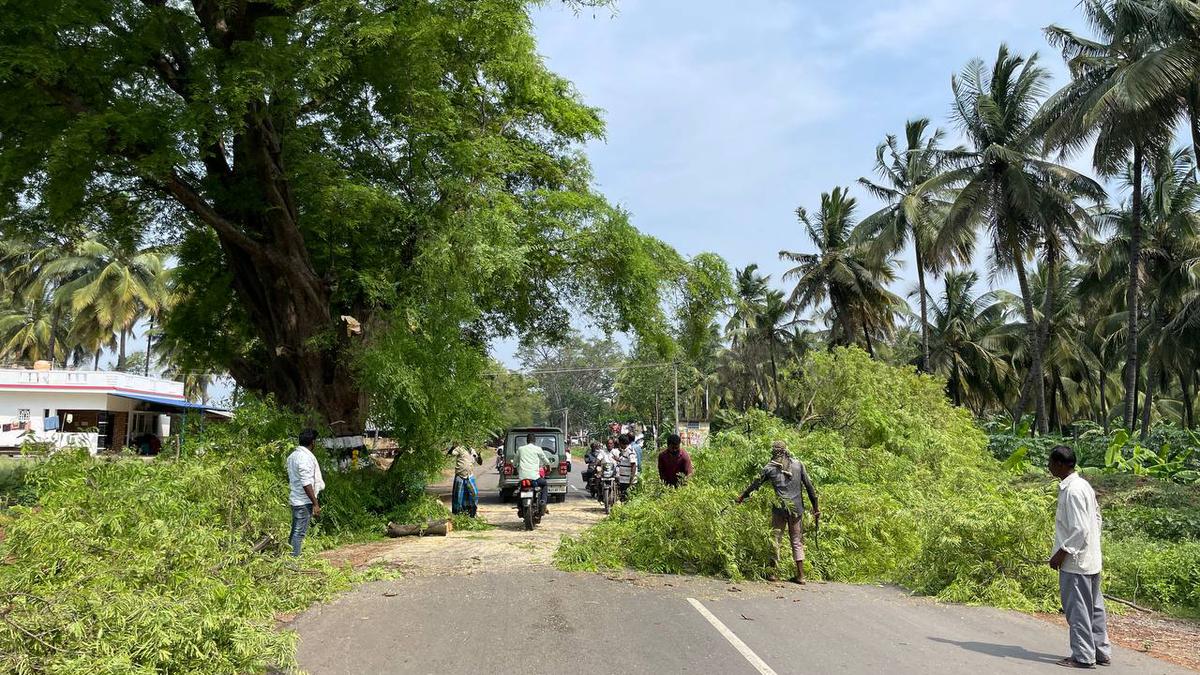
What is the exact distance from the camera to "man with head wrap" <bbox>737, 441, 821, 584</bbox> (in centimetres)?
978

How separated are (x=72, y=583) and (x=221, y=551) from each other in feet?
8.38

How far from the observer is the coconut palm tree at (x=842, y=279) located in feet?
142

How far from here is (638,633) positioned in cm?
722

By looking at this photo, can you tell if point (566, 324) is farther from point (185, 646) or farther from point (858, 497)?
point (185, 646)

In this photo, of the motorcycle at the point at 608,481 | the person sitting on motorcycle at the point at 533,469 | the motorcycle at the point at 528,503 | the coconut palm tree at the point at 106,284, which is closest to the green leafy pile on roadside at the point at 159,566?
the motorcycle at the point at 528,503

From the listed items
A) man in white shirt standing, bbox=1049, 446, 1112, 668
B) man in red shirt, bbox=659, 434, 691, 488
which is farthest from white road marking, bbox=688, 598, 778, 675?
man in red shirt, bbox=659, 434, 691, 488

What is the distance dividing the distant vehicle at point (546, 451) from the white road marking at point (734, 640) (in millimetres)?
13326

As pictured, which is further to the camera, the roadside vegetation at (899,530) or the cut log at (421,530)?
the cut log at (421,530)

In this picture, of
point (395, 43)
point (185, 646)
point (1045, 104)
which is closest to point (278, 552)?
point (185, 646)

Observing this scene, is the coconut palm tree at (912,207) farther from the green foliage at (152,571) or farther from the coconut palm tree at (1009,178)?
the green foliage at (152,571)

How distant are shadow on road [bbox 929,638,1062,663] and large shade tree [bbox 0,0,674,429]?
32.1ft

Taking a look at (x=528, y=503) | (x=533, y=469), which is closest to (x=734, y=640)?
(x=528, y=503)

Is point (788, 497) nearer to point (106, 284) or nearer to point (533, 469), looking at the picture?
point (533, 469)

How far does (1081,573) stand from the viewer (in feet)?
21.6
